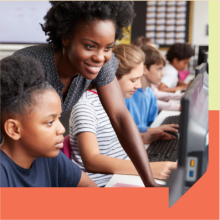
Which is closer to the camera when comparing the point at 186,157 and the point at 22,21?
the point at 186,157

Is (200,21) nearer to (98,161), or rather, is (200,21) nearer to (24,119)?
(98,161)

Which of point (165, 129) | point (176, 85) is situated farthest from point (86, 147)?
point (176, 85)

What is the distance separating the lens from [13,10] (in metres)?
4.07

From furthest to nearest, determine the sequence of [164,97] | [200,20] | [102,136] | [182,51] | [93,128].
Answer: [200,20], [182,51], [164,97], [102,136], [93,128]

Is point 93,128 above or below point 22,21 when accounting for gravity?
below

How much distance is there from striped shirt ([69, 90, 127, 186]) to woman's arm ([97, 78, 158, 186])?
0.21m

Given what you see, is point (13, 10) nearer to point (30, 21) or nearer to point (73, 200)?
→ point (30, 21)

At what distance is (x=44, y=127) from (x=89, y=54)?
20cm

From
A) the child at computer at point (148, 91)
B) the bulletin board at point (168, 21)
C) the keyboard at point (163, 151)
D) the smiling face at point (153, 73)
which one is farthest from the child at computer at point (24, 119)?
the bulletin board at point (168, 21)

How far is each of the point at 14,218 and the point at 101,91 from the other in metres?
0.54

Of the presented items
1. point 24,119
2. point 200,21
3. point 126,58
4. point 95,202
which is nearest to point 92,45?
point 24,119

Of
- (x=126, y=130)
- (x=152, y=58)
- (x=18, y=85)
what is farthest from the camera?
(x=152, y=58)

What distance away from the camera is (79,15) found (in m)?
0.73

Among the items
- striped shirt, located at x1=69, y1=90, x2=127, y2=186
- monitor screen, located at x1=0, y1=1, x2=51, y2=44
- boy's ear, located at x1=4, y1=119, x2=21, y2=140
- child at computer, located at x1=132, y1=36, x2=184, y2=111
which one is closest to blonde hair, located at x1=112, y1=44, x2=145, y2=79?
striped shirt, located at x1=69, y1=90, x2=127, y2=186
